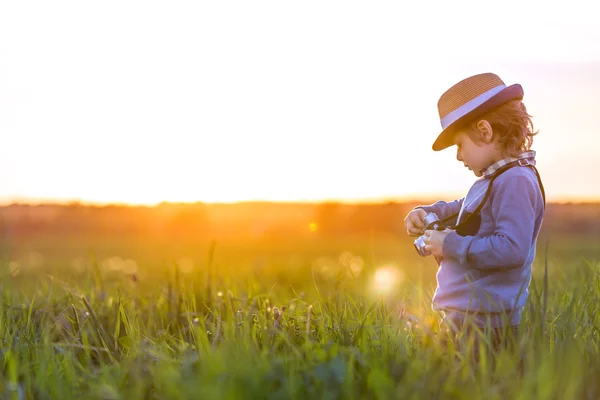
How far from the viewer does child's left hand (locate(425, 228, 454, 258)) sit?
4.00 meters

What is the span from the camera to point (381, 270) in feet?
15.9

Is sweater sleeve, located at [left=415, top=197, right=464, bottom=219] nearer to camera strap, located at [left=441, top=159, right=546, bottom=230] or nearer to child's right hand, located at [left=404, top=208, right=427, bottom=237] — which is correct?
child's right hand, located at [left=404, top=208, right=427, bottom=237]

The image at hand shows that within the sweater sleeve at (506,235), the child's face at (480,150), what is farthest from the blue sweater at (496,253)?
the child's face at (480,150)

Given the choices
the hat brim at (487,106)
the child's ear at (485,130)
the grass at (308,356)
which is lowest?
the grass at (308,356)

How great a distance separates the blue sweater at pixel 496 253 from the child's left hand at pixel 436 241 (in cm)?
3

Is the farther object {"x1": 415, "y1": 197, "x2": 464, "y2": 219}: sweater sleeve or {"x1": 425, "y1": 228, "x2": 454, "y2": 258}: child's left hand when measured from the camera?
{"x1": 415, "y1": 197, "x2": 464, "y2": 219}: sweater sleeve

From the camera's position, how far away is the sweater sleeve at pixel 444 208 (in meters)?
4.52

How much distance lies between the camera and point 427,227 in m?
4.23

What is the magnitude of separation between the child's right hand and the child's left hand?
0.26m

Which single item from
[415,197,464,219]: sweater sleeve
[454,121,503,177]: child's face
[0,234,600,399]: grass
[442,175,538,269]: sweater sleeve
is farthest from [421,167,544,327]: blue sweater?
[415,197,464,219]: sweater sleeve

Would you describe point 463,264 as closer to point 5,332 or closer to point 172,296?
point 172,296

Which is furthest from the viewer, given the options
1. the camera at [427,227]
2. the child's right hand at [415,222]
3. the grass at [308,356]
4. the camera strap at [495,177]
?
the child's right hand at [415,222]

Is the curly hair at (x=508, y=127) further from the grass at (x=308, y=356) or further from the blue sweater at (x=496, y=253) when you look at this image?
the grass at (x=308, y=356)

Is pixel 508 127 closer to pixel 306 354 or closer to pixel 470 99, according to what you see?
pixel 470 99
